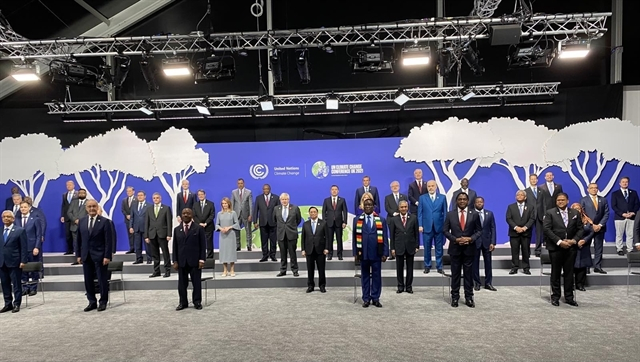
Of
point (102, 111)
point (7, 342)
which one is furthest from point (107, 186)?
point (7, 342)

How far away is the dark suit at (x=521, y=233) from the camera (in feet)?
21.9

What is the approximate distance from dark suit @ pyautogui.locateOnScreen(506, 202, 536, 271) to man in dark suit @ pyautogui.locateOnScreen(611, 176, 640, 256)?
2313 mm

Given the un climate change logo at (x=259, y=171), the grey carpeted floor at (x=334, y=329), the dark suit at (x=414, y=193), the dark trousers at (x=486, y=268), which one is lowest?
the grey carpeted floor at (x=334, y=329)

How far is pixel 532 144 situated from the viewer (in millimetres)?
9133

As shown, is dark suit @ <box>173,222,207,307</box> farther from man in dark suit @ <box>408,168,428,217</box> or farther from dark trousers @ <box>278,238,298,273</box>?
man in dark suit @ <box>408,168,428,217</box>

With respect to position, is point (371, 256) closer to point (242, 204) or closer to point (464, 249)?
point (464, 249)

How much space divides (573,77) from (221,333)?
32.0 feet

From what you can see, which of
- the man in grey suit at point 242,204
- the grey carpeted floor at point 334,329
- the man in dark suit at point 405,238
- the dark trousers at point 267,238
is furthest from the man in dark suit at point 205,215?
the man in dark suit at point 405,238

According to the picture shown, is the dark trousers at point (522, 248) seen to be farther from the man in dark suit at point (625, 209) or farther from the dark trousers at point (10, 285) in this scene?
the dark trousers at point (10, 285)

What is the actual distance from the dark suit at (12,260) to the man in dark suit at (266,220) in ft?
12.8

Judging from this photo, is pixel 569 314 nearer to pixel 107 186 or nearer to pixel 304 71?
pixel 304 71

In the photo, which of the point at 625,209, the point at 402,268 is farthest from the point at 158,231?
the point at 625,209

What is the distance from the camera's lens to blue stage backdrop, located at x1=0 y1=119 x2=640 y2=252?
9.31 m

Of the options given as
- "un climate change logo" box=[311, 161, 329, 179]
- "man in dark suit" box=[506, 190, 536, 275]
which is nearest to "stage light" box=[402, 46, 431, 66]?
"man in dark suit" box=[506, 190, 536, 275]
